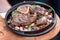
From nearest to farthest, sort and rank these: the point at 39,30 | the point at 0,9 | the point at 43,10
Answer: the point at 39,30 → the point at 43,10 → the point at 0,9

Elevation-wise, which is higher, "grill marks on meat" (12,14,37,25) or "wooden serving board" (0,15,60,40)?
"grill marks on meat" (12,14,37,25)

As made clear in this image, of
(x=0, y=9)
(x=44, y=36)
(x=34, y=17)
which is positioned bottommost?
(x=44, y=36)

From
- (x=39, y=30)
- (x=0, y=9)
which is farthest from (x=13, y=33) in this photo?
(x=0, y=9)

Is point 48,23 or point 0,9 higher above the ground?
point 0,9

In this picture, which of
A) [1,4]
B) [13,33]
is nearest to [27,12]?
[13,33]

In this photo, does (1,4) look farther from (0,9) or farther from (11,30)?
(11,30)

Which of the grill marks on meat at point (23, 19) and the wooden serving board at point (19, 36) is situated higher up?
the grill marks on meat at point (23, 19)

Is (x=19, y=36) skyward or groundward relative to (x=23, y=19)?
groundward

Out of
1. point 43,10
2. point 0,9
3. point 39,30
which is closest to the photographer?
point 39,30

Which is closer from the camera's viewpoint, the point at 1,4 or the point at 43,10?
the point at 43,10
